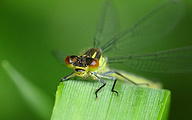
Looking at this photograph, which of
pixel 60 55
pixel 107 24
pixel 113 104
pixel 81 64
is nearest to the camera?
pixel 113 104

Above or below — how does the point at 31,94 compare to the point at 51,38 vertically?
below

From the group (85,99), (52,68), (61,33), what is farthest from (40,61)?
(85,99)

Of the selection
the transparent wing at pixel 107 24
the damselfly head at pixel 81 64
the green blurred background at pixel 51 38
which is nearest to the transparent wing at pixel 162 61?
the green blurred background at pixel 51 38

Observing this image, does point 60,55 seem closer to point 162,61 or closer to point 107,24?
point 107,24

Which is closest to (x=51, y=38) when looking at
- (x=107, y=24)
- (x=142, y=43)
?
(x=107, y=24)

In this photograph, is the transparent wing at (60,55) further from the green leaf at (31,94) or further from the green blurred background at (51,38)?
the green leaf at (31,94)

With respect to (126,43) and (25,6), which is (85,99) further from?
(25,6)
